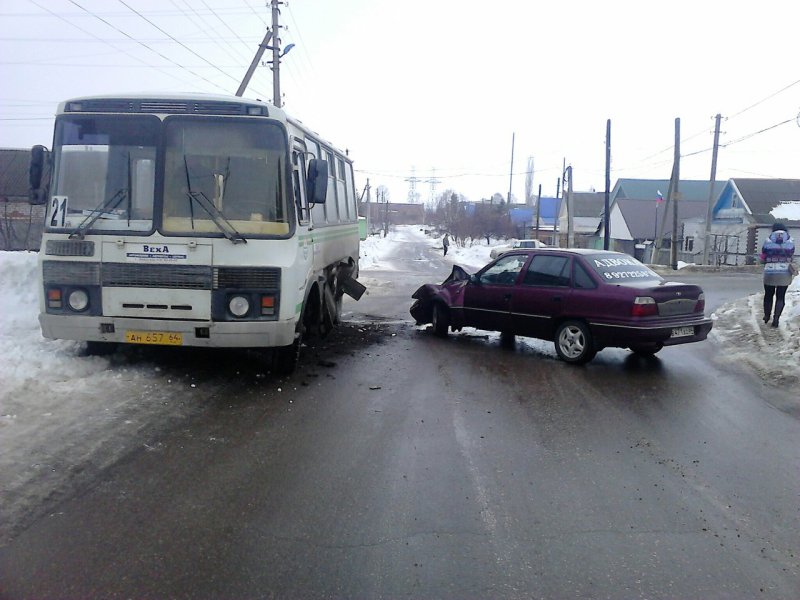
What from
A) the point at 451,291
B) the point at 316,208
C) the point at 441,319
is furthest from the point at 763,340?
the point at 316,208

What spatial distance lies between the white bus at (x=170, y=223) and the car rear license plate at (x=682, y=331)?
479 cm

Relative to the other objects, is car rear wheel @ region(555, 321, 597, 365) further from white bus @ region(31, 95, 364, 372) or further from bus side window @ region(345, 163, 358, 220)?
bus side window @ region(345, 163, 358, 220)

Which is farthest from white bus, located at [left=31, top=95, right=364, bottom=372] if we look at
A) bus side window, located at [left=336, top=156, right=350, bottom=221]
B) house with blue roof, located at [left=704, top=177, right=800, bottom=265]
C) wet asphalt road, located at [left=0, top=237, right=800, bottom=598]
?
house with blue roof, located at [left=704, top=177, right=800, bottom=265]

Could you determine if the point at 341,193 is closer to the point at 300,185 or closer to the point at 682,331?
the point at 300,185

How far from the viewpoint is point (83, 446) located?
16.6 ft

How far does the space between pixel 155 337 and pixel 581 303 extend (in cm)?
527

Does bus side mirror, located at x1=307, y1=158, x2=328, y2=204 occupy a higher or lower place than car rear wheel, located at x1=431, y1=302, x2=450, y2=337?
higher

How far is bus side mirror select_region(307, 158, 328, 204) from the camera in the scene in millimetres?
7463

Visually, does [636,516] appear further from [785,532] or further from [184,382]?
[184,382]

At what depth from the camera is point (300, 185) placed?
7.47 m

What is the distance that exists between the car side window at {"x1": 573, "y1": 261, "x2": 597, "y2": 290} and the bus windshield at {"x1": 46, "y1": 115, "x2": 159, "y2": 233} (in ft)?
17.7

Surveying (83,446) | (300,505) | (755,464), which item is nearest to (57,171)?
(83,446)

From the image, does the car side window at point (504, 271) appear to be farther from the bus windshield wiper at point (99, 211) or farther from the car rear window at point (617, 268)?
the bus windshield wiper at point (99, 211)

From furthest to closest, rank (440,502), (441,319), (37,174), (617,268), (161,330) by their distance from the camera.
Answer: (441,319)
(617,268)
(37,174)
(161,330)
(440,502)
